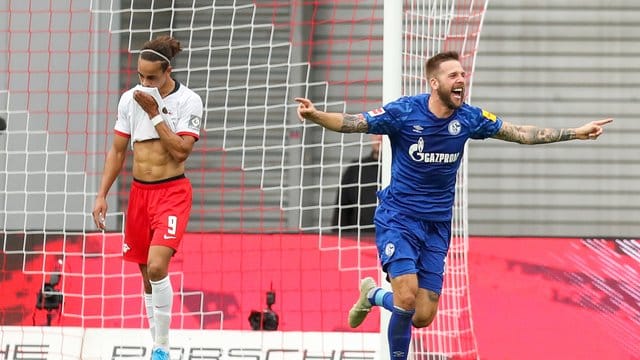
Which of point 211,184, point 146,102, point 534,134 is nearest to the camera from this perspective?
point 534,134

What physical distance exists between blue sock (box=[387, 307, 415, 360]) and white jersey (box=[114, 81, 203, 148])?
1938 mm

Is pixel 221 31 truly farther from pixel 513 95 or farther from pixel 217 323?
pixel 217 323

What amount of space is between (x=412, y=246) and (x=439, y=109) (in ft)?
3.07

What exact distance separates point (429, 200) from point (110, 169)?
2.36m

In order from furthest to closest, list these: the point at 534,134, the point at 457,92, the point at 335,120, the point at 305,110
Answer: the point at 534,134 < the point at 457,92 < the point at 335,120 < the point at 305,110

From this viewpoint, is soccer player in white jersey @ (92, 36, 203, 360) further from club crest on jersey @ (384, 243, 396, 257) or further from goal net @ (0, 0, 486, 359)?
club crest on jersey @ (384, 243, 396, 257)

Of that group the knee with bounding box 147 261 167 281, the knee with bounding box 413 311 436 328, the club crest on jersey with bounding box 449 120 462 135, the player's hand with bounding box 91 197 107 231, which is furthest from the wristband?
the knee with bounding box 413 311 436 328

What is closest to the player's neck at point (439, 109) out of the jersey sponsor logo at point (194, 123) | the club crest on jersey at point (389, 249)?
the club crest on jersey at point (389, 249)

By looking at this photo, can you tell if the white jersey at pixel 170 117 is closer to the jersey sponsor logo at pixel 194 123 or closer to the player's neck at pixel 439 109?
the jersey sponsor logo at pixel 194 123

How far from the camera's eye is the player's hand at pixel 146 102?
9523 mm

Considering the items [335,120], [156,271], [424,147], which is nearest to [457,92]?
[424,147]

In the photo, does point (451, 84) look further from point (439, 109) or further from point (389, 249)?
point (389, 249)

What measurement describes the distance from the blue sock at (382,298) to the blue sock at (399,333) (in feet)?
0.52

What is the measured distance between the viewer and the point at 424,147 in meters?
9.20
